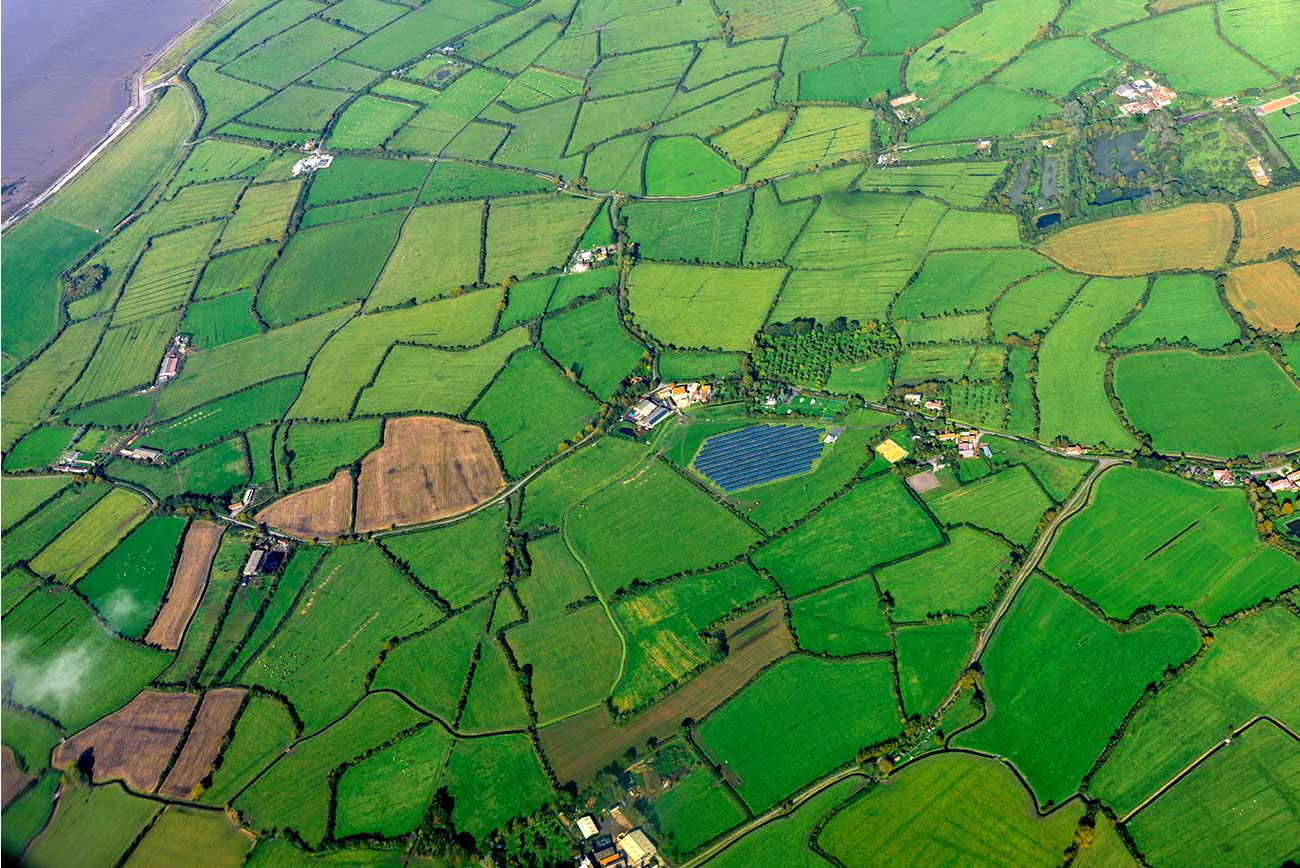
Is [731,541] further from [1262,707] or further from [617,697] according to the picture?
[1262,707]

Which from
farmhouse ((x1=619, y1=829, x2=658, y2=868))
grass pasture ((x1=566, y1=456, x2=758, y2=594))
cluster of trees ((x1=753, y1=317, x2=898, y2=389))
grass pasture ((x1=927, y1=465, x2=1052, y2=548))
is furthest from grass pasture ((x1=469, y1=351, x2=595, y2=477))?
farmhouse ((x1=619, y1=829, x2=658, y2=868))

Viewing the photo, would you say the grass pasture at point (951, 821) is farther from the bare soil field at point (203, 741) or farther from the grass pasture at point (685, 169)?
the grass pasture at point (685, 169)

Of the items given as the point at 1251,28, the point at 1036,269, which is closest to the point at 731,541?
the point at 1036,269

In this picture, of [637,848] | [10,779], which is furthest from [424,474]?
[637,848]

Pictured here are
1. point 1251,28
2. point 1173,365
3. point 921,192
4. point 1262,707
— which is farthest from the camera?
point 1251,28

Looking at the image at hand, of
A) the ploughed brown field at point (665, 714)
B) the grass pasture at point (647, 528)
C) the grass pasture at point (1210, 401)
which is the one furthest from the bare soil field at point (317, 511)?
the grass pasture at point (1210, 401)

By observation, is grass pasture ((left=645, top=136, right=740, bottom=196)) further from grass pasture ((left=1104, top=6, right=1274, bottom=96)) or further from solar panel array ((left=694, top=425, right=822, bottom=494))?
grass pasture ((left=1104, top=6, right=1274, bottom=96))

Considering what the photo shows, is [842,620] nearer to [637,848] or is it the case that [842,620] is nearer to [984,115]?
[637,848]
